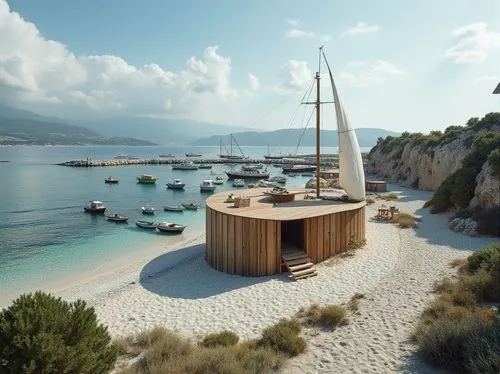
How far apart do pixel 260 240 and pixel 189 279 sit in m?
3.53

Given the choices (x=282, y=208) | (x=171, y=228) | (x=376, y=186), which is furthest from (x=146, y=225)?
(x=376, y=186)

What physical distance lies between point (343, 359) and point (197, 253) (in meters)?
13.4

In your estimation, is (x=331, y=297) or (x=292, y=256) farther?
(x=292, y=256)

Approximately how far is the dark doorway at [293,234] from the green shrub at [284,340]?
682 centimetres

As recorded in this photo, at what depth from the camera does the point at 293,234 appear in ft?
59.2

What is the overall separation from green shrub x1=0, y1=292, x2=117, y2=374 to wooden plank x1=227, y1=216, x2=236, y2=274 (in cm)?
802

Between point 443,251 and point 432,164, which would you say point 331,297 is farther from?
point 432,164

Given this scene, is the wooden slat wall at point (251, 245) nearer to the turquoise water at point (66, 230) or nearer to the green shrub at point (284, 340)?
the green shrub at point (284, 340)

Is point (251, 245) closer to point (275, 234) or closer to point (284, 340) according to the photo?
point (275, 234)

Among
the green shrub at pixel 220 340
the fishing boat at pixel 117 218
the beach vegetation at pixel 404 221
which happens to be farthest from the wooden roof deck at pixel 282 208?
the fishing boat at pixel 117 218

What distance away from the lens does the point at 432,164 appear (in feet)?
134

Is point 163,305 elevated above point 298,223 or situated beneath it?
situated beneath

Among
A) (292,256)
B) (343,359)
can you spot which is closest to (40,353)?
(343,359)

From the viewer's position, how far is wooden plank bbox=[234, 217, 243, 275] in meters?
14.9
